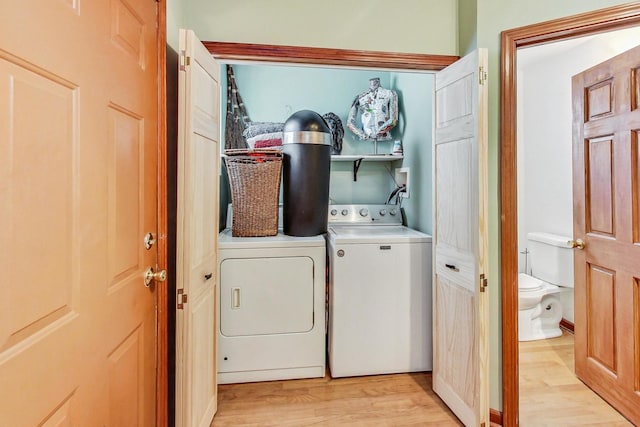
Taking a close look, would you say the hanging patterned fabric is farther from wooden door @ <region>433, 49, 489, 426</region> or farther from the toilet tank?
the toilet tank

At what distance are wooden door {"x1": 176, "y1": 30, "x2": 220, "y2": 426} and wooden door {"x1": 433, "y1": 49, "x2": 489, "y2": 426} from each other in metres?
1.26

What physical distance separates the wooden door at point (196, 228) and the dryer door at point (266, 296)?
38 cm

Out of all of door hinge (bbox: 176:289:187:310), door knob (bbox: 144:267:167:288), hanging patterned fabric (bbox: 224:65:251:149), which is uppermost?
hanging patterned fabric (bbox: 224:65:251:149)

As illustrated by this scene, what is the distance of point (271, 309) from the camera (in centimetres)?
218

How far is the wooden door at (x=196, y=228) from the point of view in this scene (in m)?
1.36

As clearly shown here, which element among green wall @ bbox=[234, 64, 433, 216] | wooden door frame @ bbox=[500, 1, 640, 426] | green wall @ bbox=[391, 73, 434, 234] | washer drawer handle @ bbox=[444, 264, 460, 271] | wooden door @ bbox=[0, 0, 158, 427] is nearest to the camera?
wooden door @ bbox=[0, 0, 158, 427]

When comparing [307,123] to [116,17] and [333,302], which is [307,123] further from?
[116,17]

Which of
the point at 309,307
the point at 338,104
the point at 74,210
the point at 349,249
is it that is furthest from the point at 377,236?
the point at 74,210

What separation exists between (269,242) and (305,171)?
55 cm

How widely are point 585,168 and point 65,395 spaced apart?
8.76 feet

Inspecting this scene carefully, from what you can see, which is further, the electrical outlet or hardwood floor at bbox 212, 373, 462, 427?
the electrical outlet

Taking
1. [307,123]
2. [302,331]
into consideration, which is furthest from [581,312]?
[307,123]

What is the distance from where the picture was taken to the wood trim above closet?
1.73 meters

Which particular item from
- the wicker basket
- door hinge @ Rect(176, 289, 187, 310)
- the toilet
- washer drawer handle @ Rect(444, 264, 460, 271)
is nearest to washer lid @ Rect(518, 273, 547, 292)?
the toilet
